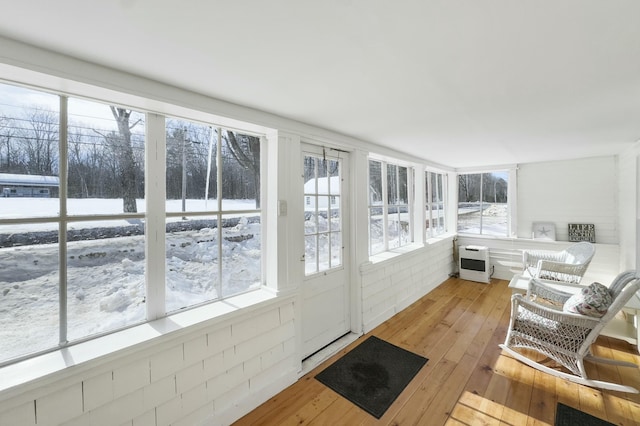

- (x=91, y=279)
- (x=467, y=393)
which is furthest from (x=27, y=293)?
(x=467, y=393)

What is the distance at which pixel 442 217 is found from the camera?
18.4 feet

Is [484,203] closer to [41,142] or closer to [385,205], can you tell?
[385,205]

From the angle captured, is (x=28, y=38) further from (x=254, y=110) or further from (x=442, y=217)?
(x=442, y=217)

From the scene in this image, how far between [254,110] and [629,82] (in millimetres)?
2438

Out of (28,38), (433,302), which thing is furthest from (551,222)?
(28,38)

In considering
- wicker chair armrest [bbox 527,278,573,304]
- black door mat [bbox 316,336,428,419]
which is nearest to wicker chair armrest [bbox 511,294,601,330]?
wicker chair armrest [bbox 527,278,573,304]

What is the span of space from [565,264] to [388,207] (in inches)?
99.9

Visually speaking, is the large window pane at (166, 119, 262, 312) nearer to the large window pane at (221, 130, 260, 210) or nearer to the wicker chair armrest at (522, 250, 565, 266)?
the large window pane at (221, 130, 260, 210)

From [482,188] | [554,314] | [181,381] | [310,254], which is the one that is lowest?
[181,381]

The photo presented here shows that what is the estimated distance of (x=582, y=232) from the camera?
4.38 m

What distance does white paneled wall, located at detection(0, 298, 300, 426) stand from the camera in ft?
4.07

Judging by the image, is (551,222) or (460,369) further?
(551,222)

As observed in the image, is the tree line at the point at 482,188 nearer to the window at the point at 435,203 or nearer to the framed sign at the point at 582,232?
the window at the point at 435,203

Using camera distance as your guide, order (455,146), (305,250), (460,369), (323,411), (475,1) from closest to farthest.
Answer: (475,1) → (323,411) → (460,369) → (305,250) → (455,146)
